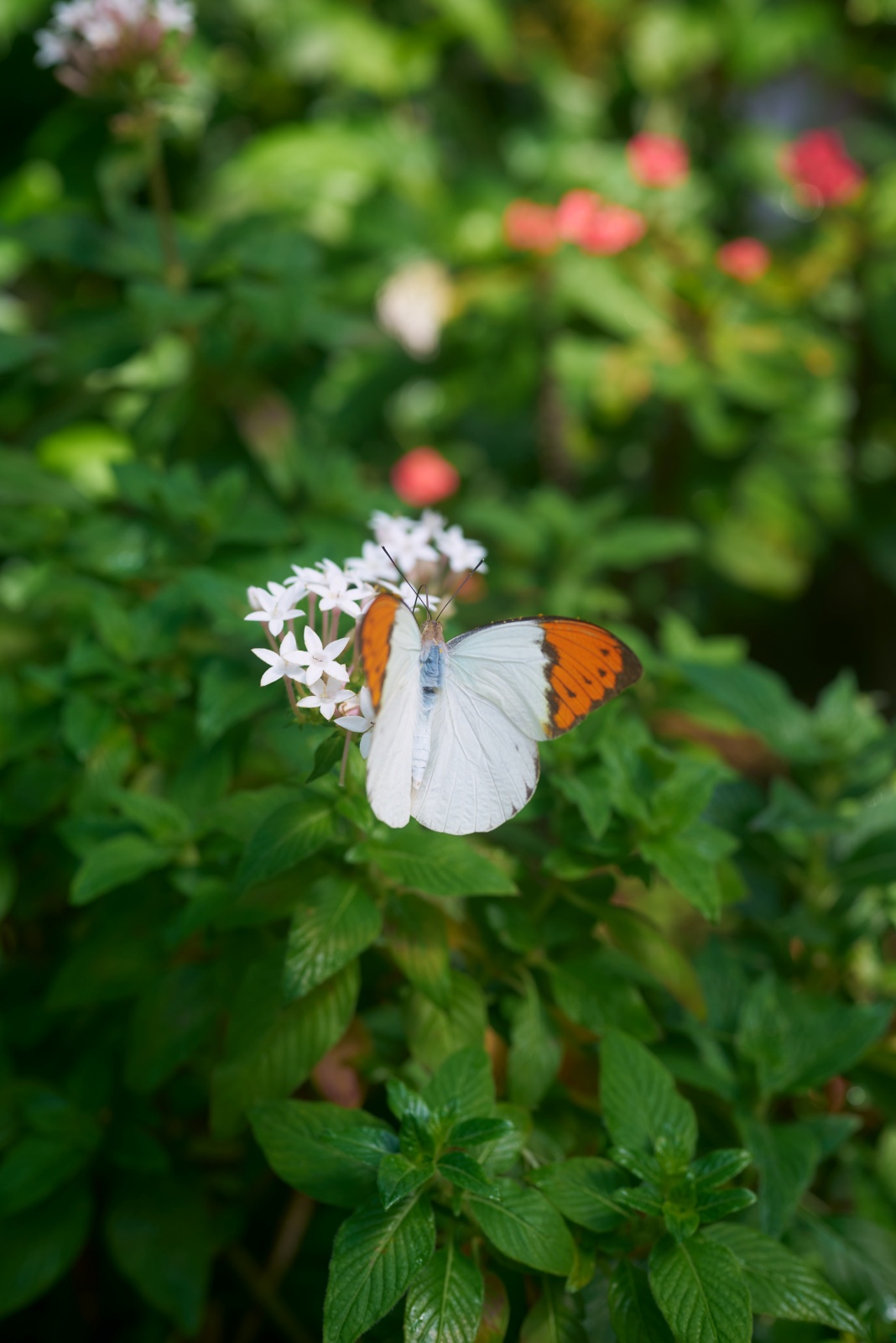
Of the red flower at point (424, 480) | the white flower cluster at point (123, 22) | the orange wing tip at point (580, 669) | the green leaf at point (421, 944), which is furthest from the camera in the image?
the red flower at point (424, 480)

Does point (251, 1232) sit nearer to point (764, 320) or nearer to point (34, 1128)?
point (34, 1128)

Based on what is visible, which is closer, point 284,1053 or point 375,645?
point 375,645

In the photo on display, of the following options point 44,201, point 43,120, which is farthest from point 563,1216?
point 43,120

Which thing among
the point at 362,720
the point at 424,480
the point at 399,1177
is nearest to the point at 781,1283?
the point at 399,1177

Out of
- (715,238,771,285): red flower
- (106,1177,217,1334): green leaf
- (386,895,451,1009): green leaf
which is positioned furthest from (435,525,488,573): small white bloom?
(715,238,771,285): red flower

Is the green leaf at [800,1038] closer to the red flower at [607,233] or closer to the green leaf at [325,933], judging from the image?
the green leaf at [325,933]

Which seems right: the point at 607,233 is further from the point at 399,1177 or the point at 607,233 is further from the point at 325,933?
the point at 399,1177

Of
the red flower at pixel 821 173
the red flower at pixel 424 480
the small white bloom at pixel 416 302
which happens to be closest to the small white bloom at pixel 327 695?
the red flower at pixel 424 480

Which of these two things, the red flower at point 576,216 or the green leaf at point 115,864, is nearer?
the green leaf at point 115,864
